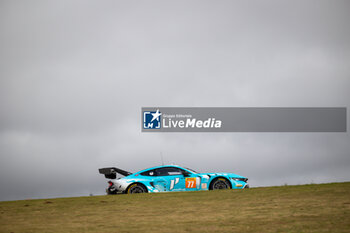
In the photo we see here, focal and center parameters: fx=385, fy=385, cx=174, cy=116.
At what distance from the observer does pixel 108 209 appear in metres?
10.4

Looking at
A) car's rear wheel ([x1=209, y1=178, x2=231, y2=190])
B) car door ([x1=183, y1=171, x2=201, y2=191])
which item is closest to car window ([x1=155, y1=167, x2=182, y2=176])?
car door ([x1=183, y1=171, x2=201, y2=191])

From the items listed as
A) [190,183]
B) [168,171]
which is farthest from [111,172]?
[190,183]

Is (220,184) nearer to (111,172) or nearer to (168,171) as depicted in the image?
(168,171)

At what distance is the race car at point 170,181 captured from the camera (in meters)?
14.1

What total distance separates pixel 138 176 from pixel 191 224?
673cm

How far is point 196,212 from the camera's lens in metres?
9.20

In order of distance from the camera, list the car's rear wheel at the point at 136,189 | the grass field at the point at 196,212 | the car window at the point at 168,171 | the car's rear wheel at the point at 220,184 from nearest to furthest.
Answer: the grass field at the point at 196,212
the car's rear wheel at the point at 136,189
the car's rear wheel at the point at 220,184
the car window at the point at 168,171

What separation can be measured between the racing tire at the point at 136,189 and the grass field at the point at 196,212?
1.08 meters

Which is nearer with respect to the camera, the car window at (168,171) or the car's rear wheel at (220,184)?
the car's rear wheel at (220,184)

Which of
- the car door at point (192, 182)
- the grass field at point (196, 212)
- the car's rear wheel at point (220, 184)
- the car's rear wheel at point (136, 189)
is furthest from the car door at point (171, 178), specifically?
the grass field at point (196, 212)

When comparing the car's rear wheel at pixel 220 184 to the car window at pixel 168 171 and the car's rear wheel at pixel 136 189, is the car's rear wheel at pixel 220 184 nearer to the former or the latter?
the car window at pixel 168 171

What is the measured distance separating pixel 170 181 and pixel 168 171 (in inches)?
15.2

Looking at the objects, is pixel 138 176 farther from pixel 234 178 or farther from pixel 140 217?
pixel 140 217

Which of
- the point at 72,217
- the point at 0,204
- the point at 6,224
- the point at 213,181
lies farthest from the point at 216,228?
the point at 0,204
